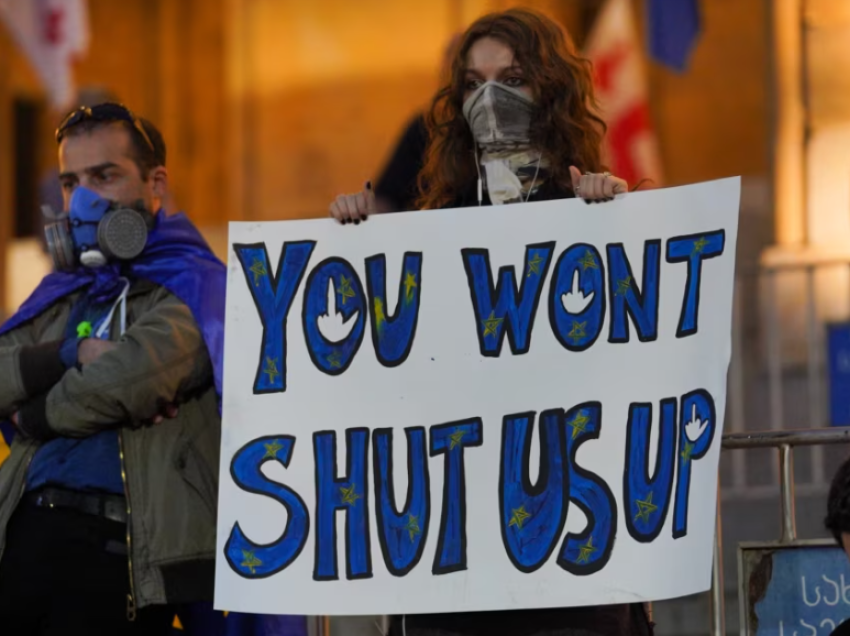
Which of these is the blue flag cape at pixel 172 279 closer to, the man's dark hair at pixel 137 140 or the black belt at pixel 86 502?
the man's dark hair at pixel 137 140

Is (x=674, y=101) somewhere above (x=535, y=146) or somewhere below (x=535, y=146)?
above

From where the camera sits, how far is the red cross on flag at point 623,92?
1034cm

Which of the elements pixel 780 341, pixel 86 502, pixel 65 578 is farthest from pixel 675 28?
pixel 65 578

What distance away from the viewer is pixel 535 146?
15.2 feet

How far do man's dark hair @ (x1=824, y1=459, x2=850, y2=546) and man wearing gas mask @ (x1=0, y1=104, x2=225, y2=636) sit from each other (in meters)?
1.61

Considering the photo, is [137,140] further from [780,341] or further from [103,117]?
[780,341]

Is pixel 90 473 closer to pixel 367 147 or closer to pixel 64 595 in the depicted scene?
pixel 64 595

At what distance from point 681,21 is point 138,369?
5.55 metres

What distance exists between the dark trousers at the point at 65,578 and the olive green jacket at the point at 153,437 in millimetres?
46

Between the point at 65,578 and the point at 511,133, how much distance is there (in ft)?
5.09

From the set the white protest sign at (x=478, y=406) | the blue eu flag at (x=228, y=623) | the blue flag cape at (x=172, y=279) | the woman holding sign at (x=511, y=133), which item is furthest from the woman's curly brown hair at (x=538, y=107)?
the blue eu flag at (x=228, y=623)

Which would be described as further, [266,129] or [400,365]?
[266,129]

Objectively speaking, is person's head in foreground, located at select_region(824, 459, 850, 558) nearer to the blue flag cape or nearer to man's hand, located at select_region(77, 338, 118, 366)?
the blue flag cape

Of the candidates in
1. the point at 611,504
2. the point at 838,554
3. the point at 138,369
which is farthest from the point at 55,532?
the point at 838,554
